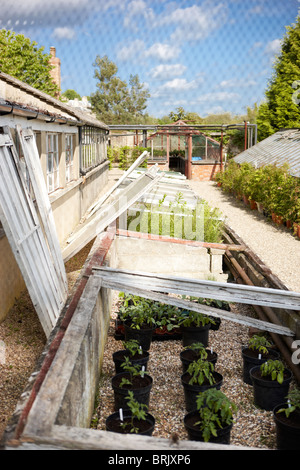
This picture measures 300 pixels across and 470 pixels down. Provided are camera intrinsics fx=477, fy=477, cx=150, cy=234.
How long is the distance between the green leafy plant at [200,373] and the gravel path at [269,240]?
337cm

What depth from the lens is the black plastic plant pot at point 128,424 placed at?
3.61 meters

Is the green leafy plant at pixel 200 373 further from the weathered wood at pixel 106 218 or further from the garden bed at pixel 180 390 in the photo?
the weathered wood at pixel 106 218

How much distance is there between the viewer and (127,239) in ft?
27.0

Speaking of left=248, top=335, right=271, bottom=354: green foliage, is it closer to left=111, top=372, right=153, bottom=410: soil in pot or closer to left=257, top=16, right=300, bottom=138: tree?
left=111, top=372, right=153, bottom=410: soil in pot

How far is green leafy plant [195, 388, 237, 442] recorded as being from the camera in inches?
139

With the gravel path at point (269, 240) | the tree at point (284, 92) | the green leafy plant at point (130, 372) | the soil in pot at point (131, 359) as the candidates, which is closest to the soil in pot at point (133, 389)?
the green leafy plant at point (130, 372)

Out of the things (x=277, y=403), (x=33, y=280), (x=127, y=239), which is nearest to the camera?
(x=277, y=403)

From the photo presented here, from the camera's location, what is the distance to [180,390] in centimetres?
472

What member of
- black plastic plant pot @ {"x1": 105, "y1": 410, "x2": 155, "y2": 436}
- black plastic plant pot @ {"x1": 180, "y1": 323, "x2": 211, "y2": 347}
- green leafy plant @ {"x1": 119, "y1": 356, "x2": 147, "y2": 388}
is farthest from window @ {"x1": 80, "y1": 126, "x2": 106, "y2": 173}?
black plastic plant pot @ {"x1": 105, "y1": 410, "x2": 155, "y2": 436}

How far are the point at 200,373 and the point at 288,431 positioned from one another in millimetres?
932
